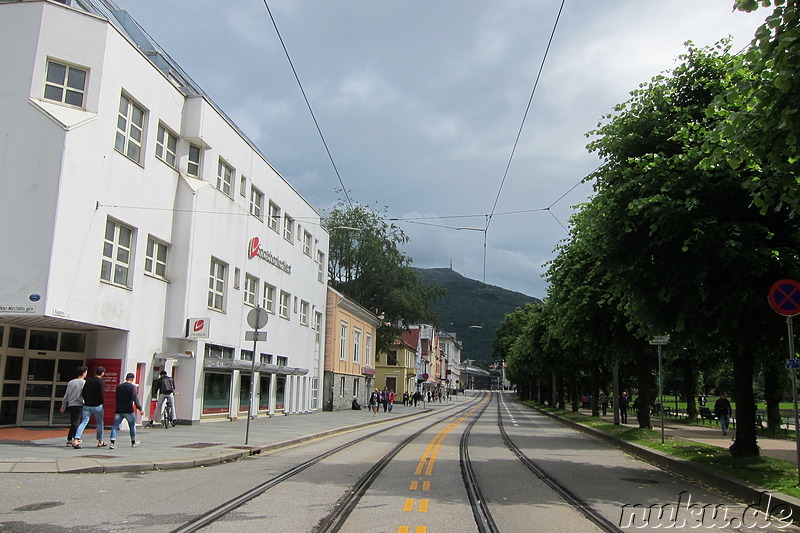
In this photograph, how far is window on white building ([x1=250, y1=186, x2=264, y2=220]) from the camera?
1160 inches

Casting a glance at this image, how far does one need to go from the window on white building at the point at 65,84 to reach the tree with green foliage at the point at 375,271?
133 feet

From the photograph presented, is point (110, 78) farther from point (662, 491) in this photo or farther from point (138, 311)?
point (662, 491)

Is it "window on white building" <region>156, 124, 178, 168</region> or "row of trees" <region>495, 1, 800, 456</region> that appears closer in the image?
"row of trees" <region>495, 1, 800, 456</region>

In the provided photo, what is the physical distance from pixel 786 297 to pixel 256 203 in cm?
2406

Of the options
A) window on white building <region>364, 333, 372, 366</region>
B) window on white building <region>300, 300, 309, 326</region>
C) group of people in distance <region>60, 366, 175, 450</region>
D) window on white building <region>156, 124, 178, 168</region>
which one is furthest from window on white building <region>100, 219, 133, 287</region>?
window on white building <region>364, 333, 372, 366</region>

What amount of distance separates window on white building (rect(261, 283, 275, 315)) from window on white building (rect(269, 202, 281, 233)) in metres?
2.86

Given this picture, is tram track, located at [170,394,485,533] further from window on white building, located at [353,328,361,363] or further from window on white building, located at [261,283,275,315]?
window on white building, located at [353,328,361,363]

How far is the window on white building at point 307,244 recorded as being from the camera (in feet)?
127

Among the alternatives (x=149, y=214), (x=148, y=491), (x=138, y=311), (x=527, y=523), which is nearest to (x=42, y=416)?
(x=138, y=311)

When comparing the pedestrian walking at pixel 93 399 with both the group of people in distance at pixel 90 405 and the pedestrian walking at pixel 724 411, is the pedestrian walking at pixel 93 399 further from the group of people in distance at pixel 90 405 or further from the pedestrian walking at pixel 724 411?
the pedestrian walking at pixel 724 411

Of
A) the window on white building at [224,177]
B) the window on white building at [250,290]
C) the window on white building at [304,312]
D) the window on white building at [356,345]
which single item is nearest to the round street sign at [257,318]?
the window on white building at [224,177]

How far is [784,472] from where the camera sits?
11.4 metres

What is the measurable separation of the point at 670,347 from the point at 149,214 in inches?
626

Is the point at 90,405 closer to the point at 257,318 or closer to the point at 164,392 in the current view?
the point at 257,318
